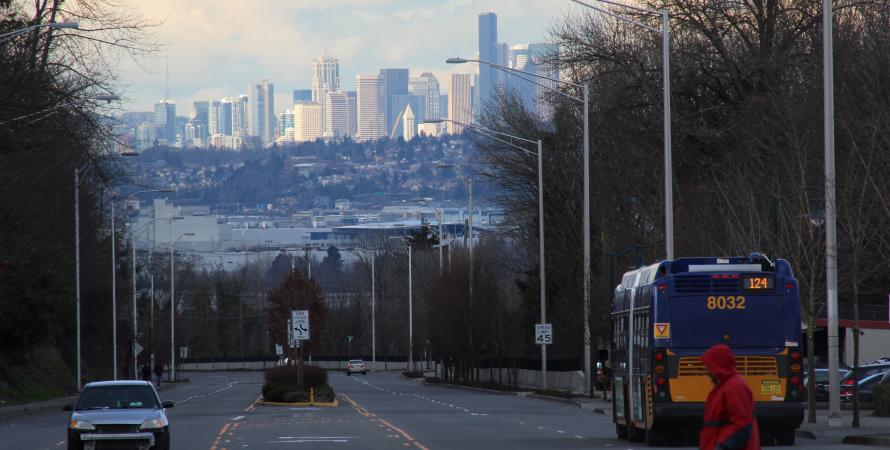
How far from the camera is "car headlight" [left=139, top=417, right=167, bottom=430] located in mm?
24141

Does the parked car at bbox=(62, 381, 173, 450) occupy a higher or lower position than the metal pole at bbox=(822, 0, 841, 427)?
lower

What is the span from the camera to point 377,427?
34.2 metres

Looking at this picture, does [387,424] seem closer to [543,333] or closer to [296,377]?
[296,377]

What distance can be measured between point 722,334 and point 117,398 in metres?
9.70

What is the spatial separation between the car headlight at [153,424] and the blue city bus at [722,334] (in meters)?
7.65

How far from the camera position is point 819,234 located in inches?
1308

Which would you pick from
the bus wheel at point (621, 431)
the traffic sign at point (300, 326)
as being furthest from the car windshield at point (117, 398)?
the traffic sign at point (300, 326)

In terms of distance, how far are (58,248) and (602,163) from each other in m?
21.3

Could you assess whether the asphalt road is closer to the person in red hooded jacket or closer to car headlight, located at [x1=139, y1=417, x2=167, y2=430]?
car headlight, located at [x1=139, y1=417, x2=167, y2=430]

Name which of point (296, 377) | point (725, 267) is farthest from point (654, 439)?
point (296, 377)

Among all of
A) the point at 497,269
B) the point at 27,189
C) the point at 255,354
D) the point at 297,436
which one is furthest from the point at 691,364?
the point at 255,354

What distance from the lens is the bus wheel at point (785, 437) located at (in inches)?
996

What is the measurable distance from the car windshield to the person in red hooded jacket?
45.2 feet

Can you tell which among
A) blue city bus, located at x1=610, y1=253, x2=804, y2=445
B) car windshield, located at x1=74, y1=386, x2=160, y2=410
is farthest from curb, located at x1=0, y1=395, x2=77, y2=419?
blue city bus, located at x1=610, y1=253, x2=804, y2=445
